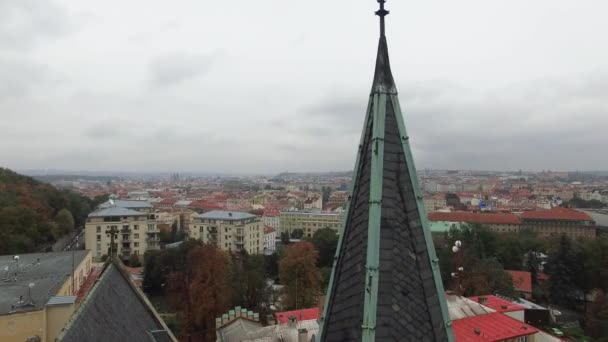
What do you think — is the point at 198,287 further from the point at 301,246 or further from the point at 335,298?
the point at 335,298

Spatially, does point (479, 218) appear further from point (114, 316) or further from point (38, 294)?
point (114, 316)

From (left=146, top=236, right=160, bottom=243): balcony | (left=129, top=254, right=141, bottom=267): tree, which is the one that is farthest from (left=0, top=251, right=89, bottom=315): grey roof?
(left=146, top=236, right=160, bottom=243): balcony

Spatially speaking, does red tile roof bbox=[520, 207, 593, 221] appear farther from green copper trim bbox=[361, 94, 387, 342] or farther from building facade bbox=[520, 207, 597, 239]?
green copper trim bbox=[361, 94, 387, 342]

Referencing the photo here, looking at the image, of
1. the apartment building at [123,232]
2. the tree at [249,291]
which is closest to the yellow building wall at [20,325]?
the tree at [249,291]

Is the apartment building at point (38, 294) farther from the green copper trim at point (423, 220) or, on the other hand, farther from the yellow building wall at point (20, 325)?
the green copper trim at point (423, 220)

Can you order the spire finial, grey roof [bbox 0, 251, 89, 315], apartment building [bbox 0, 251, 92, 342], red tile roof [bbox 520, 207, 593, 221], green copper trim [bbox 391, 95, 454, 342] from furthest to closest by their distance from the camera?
red tile roof [bbox 520, 207, 593, 221]
grey roof [bbox 0, 251, 89, 315]
apartment building [bbox 0, 251, 92, 342]
the spire finial
green copper trim [bbox 391, 95, 454, 342]
